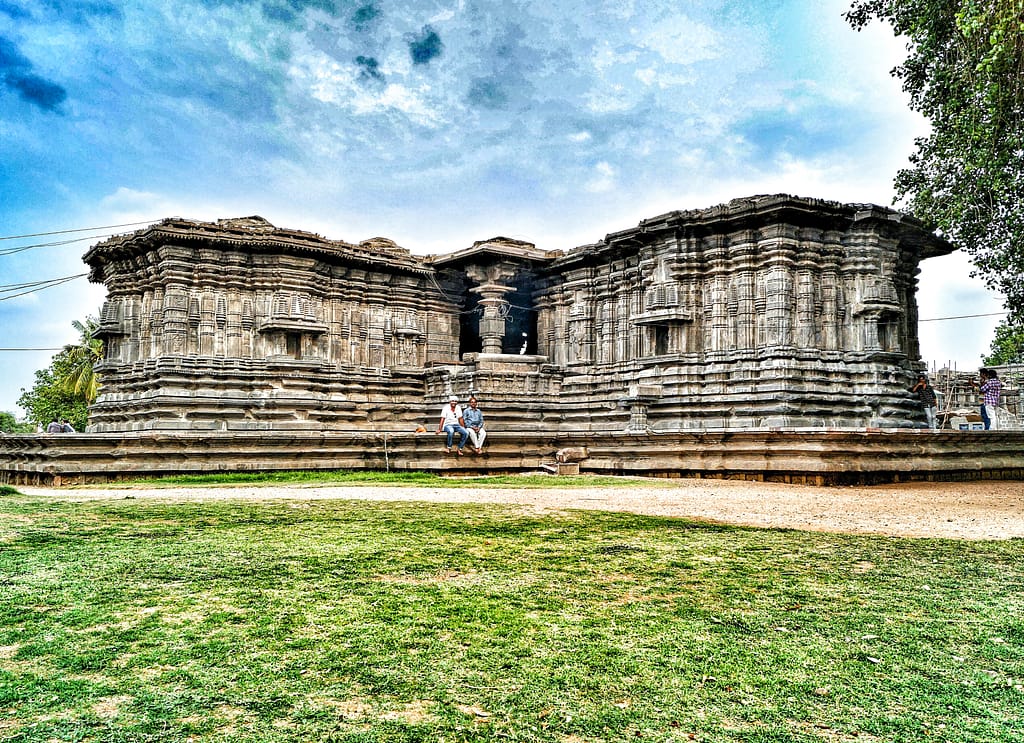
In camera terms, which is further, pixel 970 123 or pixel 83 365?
pixel 83 365

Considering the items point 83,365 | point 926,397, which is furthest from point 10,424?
point 926,397

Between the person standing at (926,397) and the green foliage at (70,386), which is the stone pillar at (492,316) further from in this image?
the green foliage at (70,386)

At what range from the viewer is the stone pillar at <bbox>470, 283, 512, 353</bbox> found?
22902 mm

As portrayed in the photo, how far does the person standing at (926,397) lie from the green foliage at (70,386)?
3452cm

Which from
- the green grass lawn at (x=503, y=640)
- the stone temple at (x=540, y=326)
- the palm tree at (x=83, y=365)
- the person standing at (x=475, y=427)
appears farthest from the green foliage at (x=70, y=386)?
the green grass lawn at (x=503, y=640)

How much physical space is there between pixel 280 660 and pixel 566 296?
71.1ft

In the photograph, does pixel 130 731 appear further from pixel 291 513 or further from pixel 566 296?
pixel 566 296

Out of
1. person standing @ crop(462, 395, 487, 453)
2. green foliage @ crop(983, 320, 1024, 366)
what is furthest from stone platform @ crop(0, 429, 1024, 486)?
green foliage @ crop(983, 320, 1024, 366)

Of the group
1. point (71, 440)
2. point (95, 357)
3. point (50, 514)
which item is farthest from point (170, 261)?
point (95, 357)

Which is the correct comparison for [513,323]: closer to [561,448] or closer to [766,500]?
[561,448]

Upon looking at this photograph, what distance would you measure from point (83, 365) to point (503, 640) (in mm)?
38527

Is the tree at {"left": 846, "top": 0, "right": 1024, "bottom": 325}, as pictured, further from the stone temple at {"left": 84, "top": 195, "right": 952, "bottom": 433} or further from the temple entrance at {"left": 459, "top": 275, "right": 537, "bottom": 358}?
the temple entrance at {"left": 459, "top": 275, "right": 537, "bottom": 358}

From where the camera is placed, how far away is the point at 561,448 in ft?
51.3

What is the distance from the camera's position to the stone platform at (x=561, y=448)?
1287 centimetres
